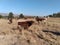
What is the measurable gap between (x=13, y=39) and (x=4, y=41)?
0.62 metres

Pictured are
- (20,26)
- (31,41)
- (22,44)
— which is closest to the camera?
(22,44)

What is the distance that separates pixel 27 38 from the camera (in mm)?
10266

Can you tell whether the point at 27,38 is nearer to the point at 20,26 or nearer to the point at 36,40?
the point at 36,40

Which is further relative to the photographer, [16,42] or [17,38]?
[17,38]

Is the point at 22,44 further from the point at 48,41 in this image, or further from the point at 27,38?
the point at 48,41

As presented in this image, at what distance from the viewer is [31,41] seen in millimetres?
9773

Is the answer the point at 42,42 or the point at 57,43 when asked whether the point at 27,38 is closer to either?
the point at 42,42

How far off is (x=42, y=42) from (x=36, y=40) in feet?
1.34

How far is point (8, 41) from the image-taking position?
922 cm

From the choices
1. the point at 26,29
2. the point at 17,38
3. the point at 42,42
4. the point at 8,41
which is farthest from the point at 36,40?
the point at 26,29

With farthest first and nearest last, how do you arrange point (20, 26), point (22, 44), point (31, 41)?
1. point (20, 26)
2. point (31, 41)
3. point (22, 44)

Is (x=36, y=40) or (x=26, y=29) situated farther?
(x=26, y=29)

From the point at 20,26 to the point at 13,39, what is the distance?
129 inches

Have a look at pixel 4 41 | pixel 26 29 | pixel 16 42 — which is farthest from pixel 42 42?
pixel 26 29
